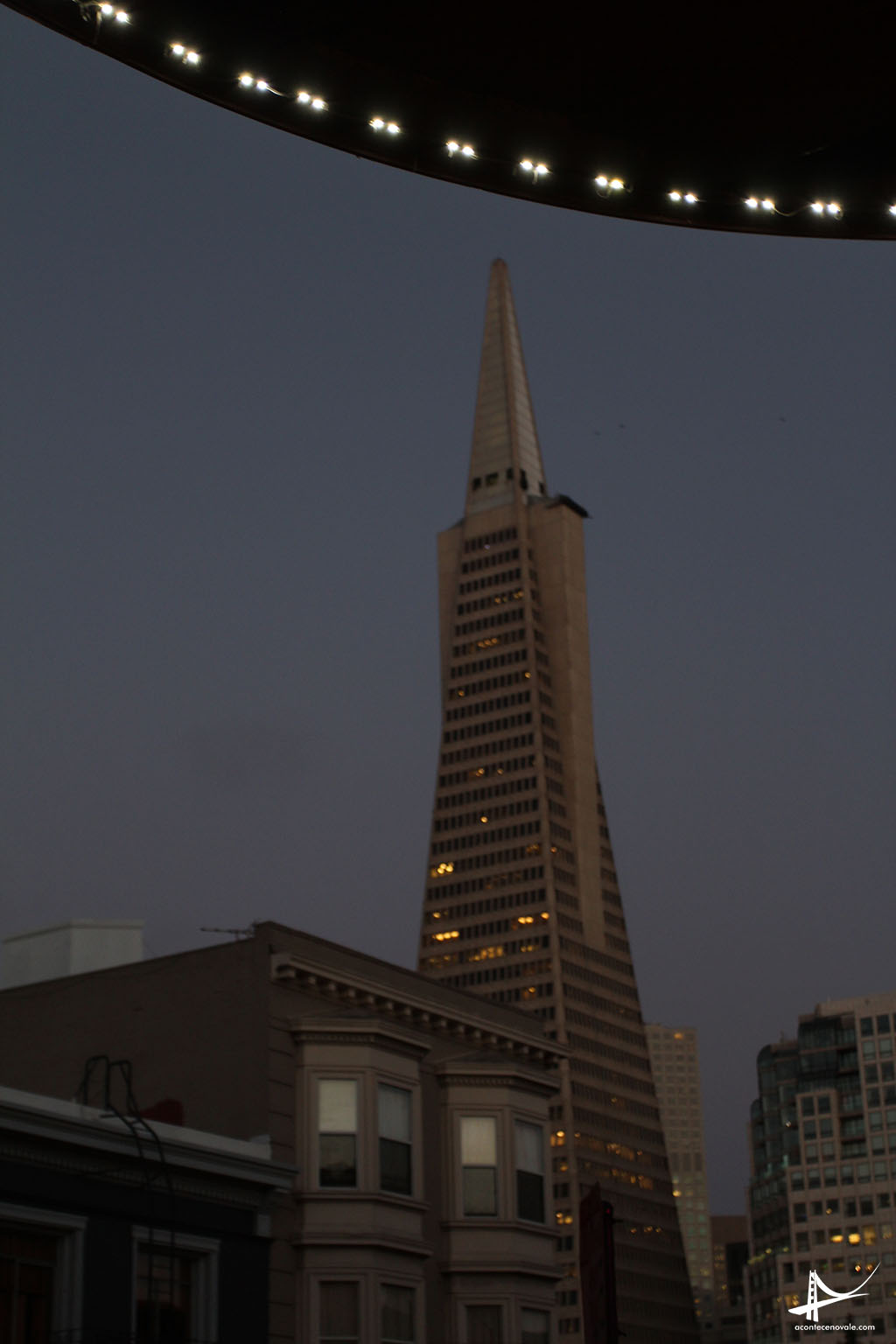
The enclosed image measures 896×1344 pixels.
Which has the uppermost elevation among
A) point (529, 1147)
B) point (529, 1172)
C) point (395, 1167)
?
point (529, 1147)

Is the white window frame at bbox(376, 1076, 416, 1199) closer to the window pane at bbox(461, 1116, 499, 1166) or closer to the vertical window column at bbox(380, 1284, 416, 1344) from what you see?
the vertical window column at bbox(380, 1284, 416, 1344)

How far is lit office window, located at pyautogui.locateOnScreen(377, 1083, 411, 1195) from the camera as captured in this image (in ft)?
112

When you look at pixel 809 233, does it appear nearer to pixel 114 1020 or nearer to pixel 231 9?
pixel 231 9

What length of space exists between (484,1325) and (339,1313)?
3.99m

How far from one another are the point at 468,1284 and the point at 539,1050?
20.5 ft

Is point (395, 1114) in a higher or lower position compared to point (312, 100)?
lower

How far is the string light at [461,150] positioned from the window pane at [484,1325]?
20.8m

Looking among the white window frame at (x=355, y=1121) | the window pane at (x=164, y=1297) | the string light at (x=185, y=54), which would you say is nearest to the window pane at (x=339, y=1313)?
the white window frame at (x=355, y=1121)

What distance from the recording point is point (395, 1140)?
113 feet

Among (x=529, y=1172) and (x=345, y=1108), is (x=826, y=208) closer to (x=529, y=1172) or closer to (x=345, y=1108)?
(x=345, y=1108)

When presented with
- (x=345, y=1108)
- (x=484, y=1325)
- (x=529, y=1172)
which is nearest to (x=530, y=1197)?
(x=529, y=1172)

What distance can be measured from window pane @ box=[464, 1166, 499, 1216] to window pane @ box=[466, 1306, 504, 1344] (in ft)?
5.75

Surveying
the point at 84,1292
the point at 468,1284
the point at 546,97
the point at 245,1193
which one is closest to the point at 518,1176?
the point at 468,1284

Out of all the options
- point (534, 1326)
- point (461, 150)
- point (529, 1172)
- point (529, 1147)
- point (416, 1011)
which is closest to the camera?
point (461, 150)
